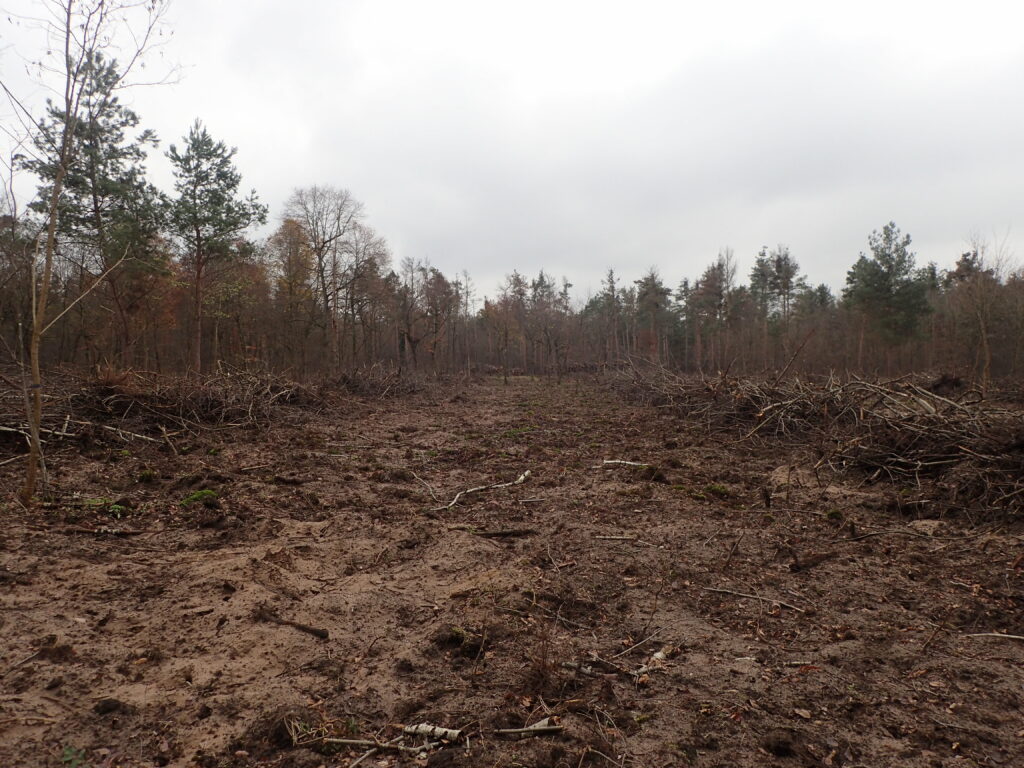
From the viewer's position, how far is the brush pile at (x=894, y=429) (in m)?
5.88

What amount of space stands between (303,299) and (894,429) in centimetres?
2820

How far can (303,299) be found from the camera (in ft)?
98.4

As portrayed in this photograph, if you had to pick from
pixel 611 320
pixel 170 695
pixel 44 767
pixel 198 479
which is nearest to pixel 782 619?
pixel 170 695

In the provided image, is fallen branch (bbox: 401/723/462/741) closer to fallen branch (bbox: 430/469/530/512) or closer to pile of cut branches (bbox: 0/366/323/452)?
fallen branch (bbox: 430/469/530/512)

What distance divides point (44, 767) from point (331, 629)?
4.75 ft

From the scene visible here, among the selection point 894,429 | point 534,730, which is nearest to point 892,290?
point 894,429

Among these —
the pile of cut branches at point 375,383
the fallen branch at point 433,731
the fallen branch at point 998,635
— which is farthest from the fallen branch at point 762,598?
the pile of cut branches at point 375,383

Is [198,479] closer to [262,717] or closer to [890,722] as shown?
[262,717]

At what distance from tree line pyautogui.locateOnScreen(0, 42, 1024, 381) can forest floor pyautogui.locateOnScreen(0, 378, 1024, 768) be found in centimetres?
447

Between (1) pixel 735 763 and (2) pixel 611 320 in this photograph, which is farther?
(2) pixel 611 320

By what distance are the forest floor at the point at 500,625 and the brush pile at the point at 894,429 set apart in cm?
68

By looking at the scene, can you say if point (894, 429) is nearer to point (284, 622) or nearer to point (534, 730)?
point (534, 730)

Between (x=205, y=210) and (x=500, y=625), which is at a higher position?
(x=205, y=210)

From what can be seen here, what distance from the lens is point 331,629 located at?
11.3 feet
